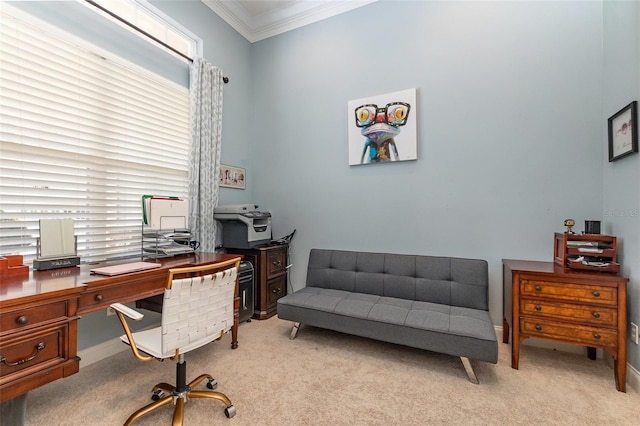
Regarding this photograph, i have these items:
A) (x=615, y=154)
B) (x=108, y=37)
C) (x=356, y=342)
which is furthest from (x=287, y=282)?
(x=615, y=154)

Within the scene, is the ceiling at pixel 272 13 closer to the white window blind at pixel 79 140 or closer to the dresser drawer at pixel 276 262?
the white window blind at pixel 79 140

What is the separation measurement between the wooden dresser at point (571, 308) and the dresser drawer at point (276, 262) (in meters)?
2.23

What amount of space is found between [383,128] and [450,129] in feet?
2.12

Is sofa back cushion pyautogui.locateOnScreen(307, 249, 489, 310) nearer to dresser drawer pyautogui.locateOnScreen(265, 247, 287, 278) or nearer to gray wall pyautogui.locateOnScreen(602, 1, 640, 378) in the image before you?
dresser drawer pyautogui.locateOnScreen(265, 247, 287, 278)

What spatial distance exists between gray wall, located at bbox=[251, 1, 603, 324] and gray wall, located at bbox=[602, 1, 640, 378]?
0.31 feet

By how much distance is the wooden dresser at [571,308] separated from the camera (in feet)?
5.82

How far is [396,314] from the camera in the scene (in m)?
2.17

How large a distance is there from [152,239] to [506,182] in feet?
10.5

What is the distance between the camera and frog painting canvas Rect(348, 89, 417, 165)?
2799 millimetres

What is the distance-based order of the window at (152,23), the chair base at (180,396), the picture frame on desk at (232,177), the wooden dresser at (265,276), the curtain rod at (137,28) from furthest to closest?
the picture frame on desk at (232,177) < the wooden dresser at (265,276) < the window at (152,23) < the curtain rod at (137,28) < the chair base at (180,396)

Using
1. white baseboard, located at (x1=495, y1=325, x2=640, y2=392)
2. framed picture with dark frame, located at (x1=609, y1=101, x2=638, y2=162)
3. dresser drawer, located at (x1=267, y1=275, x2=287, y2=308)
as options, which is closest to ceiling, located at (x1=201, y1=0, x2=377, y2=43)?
framed picture with dark frame, located at (x1=609, y1=101, x2=638, y2=162)

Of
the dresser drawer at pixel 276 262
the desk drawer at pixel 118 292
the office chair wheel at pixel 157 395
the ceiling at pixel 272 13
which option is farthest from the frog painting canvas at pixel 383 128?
the office chair wheel at pixel 157 395

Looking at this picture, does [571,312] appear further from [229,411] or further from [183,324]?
[183,324]

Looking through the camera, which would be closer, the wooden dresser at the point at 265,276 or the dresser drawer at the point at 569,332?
the dresser drawer at the point at 569,332
